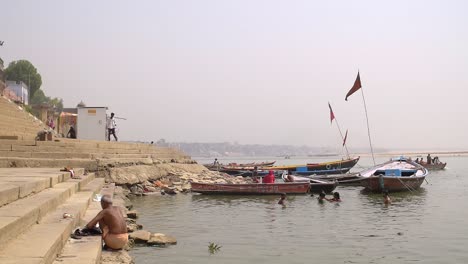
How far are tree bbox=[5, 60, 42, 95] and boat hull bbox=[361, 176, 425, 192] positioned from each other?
5959cm

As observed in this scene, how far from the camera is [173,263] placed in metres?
9.43

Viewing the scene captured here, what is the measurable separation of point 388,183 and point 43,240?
2274 centimetres

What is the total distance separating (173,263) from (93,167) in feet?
35.0

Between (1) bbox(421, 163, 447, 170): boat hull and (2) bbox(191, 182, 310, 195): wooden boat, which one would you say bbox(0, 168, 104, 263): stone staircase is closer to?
(2) bbox(191, 182, 310, 195): wooden boat

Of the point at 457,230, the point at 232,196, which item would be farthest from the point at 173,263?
the point at 232,196

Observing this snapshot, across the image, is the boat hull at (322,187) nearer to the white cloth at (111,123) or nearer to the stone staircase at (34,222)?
the white cloth at (111,123)

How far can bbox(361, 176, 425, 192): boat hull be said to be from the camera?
83.7ft

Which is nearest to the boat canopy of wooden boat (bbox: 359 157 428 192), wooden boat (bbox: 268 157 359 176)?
wooden boat (bbox: 359 157 428 192)

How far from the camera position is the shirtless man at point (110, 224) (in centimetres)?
730

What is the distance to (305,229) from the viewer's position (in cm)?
1410

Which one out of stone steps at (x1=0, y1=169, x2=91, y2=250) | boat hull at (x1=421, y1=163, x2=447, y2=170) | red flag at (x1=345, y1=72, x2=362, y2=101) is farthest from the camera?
boat hull at (x1=421, y1=163, x2=447, y2=170)

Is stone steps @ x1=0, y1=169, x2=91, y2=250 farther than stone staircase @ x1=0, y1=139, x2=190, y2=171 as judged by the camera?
No

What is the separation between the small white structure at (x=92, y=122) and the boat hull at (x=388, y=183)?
1497 centimetres

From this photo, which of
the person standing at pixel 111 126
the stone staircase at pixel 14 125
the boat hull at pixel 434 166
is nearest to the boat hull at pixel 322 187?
the person standing at pixel 111 126
